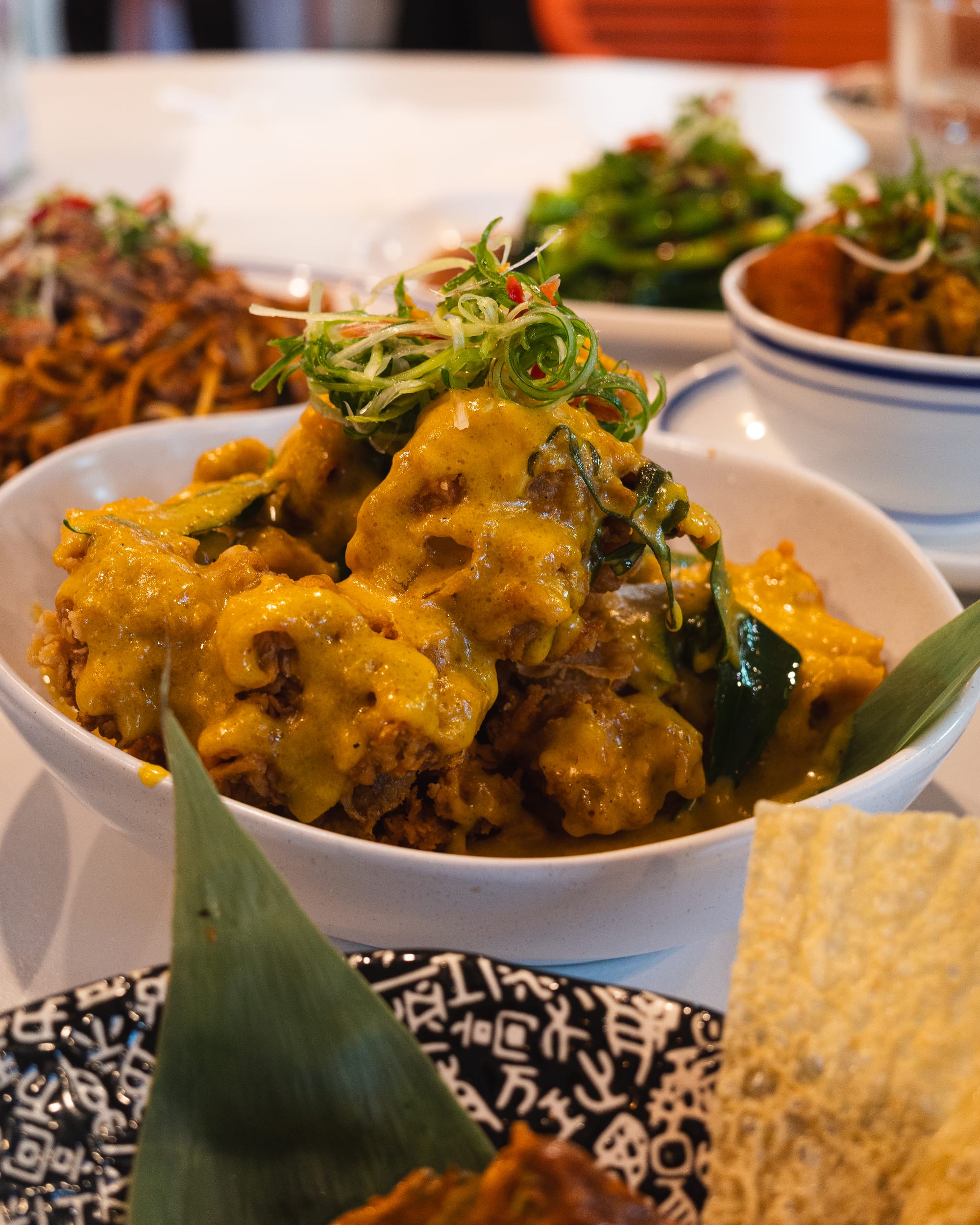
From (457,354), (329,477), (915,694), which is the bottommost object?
(915,694)

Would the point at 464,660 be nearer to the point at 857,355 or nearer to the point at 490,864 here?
the point at 490,864

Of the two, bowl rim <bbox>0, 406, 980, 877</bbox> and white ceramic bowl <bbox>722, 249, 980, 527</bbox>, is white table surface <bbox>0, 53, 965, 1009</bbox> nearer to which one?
white ceramic bowl <bbox>722, 249, 980, 527</bbox>

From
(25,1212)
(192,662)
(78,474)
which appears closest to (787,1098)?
(25,1212)

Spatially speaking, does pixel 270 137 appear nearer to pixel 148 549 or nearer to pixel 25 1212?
pixel 148 549

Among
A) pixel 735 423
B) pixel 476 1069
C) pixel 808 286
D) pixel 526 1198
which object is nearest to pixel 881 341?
pixel 808 286

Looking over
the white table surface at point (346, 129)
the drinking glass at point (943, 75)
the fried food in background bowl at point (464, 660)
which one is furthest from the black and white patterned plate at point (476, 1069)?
the drinking glass at point (943, 75)

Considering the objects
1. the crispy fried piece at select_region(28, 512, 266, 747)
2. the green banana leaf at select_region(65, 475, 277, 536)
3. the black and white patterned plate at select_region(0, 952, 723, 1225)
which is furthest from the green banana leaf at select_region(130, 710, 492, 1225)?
the green banana leaf at select_region(65, 475, 277, 536)

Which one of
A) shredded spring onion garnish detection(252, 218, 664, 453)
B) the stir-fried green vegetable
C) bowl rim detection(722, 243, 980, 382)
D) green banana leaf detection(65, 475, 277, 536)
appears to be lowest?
the stir-fried green vegetable
